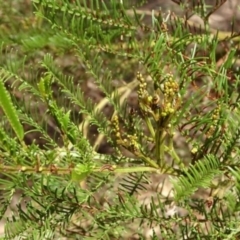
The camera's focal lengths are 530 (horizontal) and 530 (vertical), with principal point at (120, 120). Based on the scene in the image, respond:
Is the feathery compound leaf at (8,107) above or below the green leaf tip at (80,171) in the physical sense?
above

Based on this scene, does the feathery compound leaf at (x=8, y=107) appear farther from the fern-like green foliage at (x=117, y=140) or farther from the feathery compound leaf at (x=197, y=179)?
the feathery compound leaf at (x=197, y=179)

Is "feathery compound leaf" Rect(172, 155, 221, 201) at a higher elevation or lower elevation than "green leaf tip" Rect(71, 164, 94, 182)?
lower

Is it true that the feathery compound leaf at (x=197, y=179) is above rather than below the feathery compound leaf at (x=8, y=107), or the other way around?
below

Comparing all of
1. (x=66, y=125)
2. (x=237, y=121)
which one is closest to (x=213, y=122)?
(x=237, y=121)

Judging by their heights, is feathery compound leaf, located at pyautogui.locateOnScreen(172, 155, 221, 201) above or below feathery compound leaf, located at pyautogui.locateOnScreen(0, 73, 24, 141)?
below

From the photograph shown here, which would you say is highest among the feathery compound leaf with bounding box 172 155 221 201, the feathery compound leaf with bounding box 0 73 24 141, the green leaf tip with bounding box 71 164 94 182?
the feathery compound leaf with bounding box 0 73 24 141

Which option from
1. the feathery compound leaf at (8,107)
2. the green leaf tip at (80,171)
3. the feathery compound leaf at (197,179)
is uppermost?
the feathery compound leaf at (8,107)

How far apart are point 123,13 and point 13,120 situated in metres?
0.24

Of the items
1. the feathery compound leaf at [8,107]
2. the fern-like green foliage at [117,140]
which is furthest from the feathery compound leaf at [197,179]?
the feathery compound leaf at [8,107]

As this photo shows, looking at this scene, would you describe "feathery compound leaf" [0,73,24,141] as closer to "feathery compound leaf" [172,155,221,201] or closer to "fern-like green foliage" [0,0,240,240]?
"fern-like green foliage" [0,0,240,240]

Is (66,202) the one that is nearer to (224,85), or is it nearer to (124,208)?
(124,208)

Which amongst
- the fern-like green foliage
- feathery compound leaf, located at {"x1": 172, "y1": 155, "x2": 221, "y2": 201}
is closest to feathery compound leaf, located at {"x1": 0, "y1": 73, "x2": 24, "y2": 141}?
the fern-like green foliage

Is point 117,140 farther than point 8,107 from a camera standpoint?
Yes

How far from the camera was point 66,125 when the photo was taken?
1.45 feet
